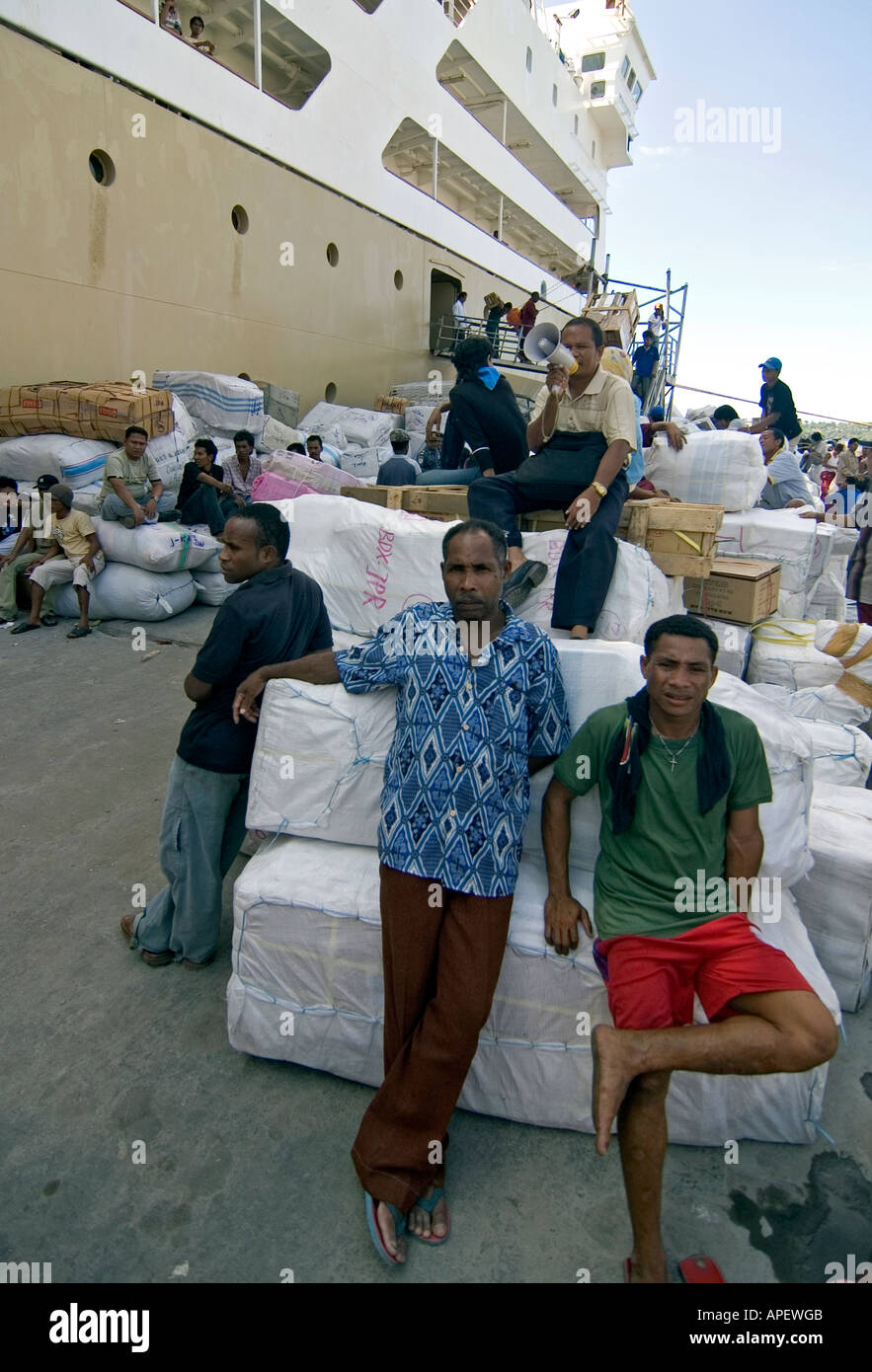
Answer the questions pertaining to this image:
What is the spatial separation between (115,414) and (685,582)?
16.5 feet

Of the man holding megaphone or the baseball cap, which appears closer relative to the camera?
the man holding megaphone

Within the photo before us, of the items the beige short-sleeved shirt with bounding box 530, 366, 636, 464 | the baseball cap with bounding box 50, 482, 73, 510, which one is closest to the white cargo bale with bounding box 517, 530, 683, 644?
the beige short-sleeved shirt with bounding box 530, 366, 636, 464

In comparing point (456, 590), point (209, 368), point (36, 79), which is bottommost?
point (456, 590)

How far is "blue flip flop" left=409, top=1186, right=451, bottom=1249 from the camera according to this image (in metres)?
1.70

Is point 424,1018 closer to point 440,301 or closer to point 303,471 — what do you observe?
point 303,471

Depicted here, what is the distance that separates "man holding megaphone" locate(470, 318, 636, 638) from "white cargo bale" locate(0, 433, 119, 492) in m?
4.52

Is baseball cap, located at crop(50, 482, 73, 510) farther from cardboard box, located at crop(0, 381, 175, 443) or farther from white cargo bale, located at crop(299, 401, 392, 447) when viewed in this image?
white cargo bale, located at crop(299, 401, 392, 447)

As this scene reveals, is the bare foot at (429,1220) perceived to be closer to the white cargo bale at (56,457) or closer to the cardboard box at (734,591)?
the cardboard box at (734,591)

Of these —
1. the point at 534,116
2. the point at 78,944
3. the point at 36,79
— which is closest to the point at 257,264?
the point at 36,79

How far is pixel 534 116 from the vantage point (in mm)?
17766

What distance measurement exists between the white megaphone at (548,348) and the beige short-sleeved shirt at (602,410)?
128 mm

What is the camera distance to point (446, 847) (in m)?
1.87

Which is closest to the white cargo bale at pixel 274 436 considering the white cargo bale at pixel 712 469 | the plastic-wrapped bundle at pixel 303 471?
the plastic-wrapped bundle at pixel 303 471

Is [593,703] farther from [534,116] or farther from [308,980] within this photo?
[534,116]
